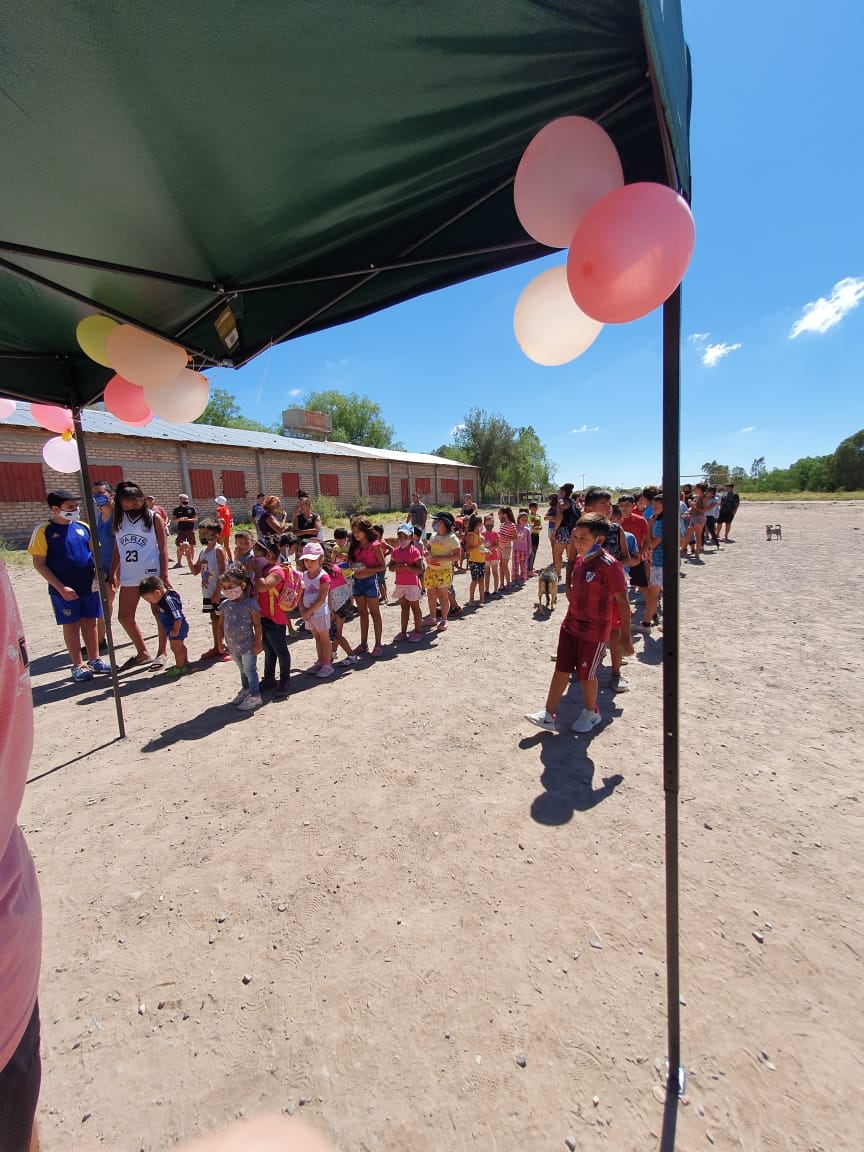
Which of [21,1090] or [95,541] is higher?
[95,541]

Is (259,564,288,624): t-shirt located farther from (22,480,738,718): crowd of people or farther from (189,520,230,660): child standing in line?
(189,520,230,660): child standing in line

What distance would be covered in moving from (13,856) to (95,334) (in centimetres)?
321

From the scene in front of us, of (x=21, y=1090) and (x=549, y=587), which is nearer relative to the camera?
(x=21, y=1090)

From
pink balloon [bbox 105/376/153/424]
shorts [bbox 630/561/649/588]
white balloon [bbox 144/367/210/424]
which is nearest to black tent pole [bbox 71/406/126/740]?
pink balloon [bbox 105/376/153/424]

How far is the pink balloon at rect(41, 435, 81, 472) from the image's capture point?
16.7ft

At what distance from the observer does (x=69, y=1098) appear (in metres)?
1.54

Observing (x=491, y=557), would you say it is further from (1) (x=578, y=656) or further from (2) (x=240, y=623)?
(2) (x=240, y=623)

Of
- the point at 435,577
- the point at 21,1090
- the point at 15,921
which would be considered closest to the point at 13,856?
the point at 15,921

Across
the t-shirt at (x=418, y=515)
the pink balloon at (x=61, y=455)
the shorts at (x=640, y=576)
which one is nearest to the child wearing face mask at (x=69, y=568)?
the pink balloon at (x=61, y=455)

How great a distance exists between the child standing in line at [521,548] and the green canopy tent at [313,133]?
731 cm

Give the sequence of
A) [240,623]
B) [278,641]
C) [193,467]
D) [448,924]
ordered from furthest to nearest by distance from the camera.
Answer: [193,467], [278,641], [240,623], [448,924]

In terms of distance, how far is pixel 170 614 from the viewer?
16.7ft

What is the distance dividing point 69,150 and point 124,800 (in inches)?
139

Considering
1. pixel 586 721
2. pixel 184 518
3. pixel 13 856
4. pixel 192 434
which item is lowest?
pixel 586 721
